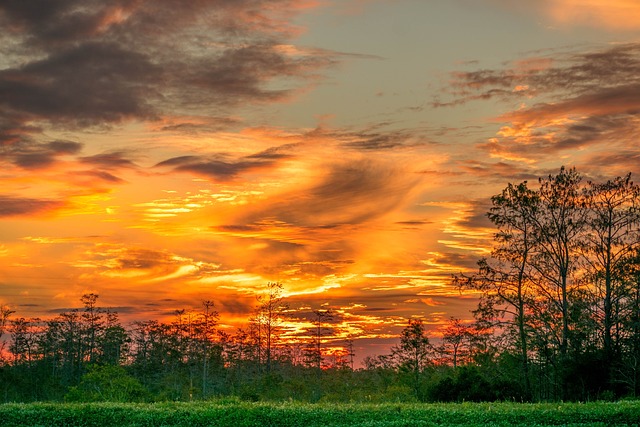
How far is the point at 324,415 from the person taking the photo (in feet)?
86.1

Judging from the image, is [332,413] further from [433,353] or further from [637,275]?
[433,353]

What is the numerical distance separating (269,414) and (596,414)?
483 inches

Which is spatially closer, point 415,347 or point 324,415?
point 324,415

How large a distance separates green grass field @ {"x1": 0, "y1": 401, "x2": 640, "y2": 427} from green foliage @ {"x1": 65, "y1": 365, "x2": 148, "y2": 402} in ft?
57.3

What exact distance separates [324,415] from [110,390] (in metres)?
27.4

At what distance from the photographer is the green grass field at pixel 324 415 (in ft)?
83.8

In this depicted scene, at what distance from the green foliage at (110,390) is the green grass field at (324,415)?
57.3 feet

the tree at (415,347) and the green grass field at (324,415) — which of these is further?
the tree at (415,347)

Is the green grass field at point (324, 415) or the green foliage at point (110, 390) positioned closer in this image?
the green grass field at point (324, 415)

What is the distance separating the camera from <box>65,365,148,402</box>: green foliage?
45.5m

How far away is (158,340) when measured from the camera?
3634 inches

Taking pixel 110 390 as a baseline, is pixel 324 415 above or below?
above

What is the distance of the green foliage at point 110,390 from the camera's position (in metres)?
45.5

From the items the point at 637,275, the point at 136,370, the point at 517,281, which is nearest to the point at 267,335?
the point at 136,370
